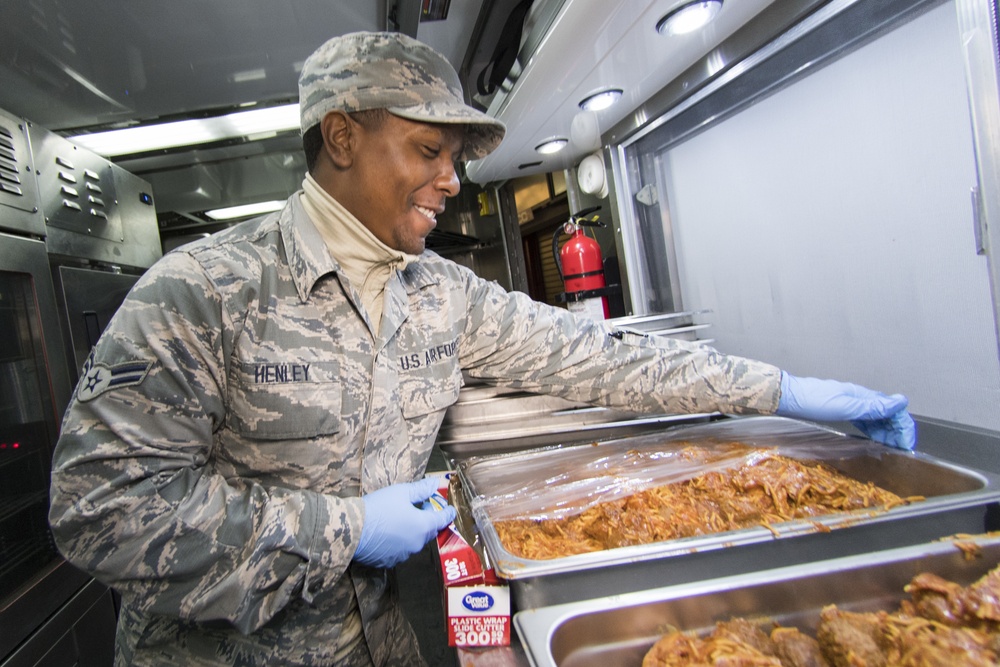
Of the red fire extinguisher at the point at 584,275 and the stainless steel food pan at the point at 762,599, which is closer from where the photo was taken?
the stainless steel food pan at the point at 762,599

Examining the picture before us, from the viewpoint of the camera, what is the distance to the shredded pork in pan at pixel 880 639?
33.4 inches

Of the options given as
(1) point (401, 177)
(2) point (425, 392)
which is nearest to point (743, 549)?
(2) point (425, 392)

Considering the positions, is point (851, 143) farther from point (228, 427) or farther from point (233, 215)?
point (233, 215)

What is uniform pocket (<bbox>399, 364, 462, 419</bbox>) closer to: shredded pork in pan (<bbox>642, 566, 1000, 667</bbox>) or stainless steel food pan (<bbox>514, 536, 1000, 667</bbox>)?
stainless steel food pan (<bbox>514, 536, 1000, 667</bbox>)

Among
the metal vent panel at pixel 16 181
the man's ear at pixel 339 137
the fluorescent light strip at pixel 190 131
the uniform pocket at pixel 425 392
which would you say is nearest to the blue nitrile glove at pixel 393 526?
the uniform pocket at pixel 425 392

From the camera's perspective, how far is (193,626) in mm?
1321

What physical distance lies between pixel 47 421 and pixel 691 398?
9.55ft

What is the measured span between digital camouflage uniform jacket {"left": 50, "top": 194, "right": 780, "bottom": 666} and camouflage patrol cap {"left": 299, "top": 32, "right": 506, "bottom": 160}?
0.35 metres

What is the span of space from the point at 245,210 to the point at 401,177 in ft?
12.5

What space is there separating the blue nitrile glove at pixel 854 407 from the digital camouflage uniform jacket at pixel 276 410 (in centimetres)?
7

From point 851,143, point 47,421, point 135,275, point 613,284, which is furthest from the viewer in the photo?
point 135,275

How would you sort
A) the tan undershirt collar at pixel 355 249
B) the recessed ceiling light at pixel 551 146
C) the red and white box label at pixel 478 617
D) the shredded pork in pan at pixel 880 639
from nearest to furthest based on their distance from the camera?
the shredded pork in pan at pixel 880 639, the red and white box label at pixel 478 617, the tan undershirt collar at pixel 355 249, the recessed ceiling light at pixel 551 146

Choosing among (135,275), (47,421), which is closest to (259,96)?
(135,275)

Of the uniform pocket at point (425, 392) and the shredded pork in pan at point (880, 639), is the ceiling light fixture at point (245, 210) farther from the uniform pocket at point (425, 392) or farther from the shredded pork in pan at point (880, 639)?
the shredded pork in pan at point (880, 639)
